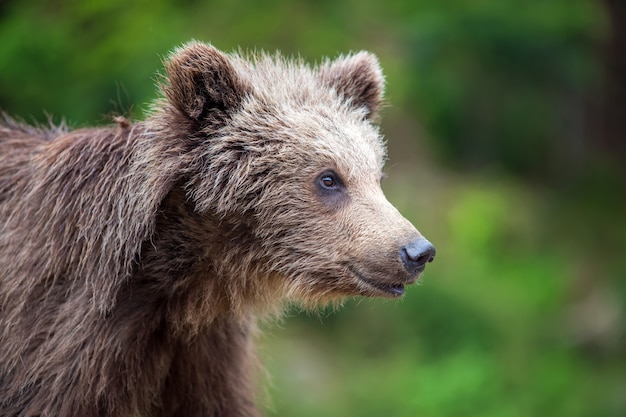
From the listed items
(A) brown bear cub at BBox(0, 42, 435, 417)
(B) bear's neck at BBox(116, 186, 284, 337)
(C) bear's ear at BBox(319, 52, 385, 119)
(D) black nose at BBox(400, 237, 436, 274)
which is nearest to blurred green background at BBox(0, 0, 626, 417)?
(C) bear's ear at BBox(319, 52, 385, 119)

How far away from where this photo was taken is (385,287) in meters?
4.85

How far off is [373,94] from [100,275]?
1.93 meters

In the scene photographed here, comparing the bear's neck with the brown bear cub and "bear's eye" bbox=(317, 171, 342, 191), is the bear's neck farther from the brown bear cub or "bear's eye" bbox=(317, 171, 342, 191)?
"bear's eye" bbox=(317, 171, 342, 191)

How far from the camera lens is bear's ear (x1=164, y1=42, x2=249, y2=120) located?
4910 mm

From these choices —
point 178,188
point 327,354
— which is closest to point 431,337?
point 327,354

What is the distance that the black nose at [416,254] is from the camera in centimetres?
469

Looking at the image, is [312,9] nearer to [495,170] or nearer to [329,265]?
[329,265]

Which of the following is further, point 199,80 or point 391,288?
point 199,80

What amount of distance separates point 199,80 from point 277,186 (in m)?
0.67

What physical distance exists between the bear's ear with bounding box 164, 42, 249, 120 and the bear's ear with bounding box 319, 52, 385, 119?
709 millimetres

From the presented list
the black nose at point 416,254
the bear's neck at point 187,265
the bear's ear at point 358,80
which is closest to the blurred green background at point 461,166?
the bear's ear at point 358,80

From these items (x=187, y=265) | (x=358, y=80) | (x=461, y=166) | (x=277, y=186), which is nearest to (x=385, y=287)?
(x=277, y=186)

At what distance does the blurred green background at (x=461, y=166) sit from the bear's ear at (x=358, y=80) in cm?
285

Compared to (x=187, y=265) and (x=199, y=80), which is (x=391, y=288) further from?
(x=199, y=80)
